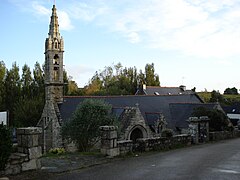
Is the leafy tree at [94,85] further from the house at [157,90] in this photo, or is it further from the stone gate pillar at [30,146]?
the stone gate pillar at [30,146]

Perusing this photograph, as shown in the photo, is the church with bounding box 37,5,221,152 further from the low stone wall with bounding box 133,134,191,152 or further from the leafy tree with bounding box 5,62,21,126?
the leafy tree with bounding box 5,62,21,126

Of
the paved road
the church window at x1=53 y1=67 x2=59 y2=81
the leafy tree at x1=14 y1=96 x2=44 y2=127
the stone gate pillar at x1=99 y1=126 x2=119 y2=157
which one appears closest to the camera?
the paved road

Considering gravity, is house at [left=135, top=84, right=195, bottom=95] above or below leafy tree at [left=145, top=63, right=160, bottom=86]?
below

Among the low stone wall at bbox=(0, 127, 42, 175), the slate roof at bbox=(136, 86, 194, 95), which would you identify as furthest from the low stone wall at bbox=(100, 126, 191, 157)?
the slate roof at bbox=(136, 86, 194, 95)

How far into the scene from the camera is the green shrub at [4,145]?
6.73m

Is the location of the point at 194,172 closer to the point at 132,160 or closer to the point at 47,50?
the point at 132,160

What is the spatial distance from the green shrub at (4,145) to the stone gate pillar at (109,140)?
11.9 feet

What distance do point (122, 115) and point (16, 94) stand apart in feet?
59.3

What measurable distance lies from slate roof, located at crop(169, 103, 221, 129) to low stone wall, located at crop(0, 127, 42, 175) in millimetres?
22276

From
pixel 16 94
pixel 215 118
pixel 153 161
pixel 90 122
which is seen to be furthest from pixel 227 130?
pixel 16 94

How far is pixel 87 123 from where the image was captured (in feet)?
51.0

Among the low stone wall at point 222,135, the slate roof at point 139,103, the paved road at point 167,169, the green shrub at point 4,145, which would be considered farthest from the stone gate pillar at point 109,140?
the slate roof at point 139,103

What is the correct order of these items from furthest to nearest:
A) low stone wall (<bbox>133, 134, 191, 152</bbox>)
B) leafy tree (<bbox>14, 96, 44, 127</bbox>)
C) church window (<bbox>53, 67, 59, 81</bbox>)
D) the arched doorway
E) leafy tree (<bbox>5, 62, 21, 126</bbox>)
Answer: leafy tree (<bbox>5, 62, 21, 126</bbox>), leafy tree (<bbox>14, 96, 44, 127</bbox>), church window (<bbox>53, 67, 59, 81</bbox>), the arched doorway, low stone wall (<bbox>133, 134, 191, 152</bbox>)

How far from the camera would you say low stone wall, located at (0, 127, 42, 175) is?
7273 mm
